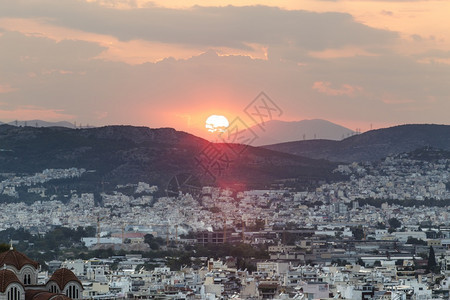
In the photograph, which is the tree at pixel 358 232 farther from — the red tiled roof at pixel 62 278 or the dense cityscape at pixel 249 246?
the red tiled roof at pixel 62 278

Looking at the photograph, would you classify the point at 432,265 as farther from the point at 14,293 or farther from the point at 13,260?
the point at 14,293

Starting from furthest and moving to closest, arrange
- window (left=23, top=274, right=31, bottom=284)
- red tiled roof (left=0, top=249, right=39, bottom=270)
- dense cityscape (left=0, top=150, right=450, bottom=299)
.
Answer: dense cityscape (left=0, top=150, right=450, bottom=299)
window (left=23, top=274, right=31, bottom=284)
red tiled roof (left=0, top=249, right=39, bottom=270)

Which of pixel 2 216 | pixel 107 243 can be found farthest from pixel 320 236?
pixel 2 216

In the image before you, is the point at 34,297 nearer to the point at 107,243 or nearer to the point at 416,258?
the point at 416,258

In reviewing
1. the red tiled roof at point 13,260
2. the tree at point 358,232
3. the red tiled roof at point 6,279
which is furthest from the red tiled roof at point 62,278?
the tree at point 358,232

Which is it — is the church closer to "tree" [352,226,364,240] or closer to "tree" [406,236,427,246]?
"tree" [406,236,427,246]

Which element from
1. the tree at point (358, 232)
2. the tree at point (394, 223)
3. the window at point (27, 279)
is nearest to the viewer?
the window at point (27, 279)

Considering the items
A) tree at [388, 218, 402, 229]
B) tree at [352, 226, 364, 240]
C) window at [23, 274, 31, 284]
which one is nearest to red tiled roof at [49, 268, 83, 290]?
window at [23, 274, 31, 284]

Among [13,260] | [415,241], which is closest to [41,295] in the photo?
[13,260]
